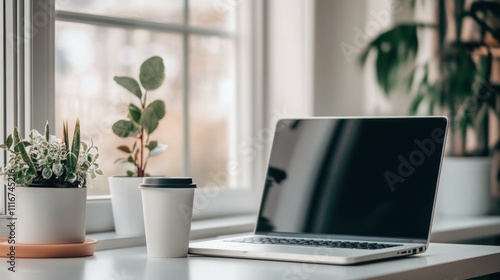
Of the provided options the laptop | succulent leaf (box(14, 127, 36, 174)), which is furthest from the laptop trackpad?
succulent leaf (box(14, 127, 36, 174))

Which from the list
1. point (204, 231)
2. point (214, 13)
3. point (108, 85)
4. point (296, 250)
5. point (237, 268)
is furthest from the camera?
point (214, 13)

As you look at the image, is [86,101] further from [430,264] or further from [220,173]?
[430,264]

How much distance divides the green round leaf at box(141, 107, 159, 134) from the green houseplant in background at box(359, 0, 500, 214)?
94 cm

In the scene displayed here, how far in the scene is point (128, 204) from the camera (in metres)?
1.88

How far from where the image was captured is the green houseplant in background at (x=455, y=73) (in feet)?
8.60

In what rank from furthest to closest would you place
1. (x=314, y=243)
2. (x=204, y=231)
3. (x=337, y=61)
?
(x=337, y=61) < (x=204, y=231) < (x=314, y=243)

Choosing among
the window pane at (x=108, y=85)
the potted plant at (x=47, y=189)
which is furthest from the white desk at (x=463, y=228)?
the potted plant at (x=47, y=189)

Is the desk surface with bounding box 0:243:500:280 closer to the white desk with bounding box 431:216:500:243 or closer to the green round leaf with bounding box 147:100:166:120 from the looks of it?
the green round leaf with bounding box 147:100:166:120

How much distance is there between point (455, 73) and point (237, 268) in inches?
59.3

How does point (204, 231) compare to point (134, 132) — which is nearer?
point (134, 132)

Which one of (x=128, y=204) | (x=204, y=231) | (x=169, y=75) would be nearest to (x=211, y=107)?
(x=169, y=75)

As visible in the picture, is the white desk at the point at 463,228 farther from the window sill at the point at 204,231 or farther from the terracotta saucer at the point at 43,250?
the terracotta saucer at the point at 43,250

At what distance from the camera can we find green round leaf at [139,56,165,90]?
1.88 metres

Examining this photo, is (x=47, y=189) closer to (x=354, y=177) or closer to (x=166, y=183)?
(x=166, y=183)
